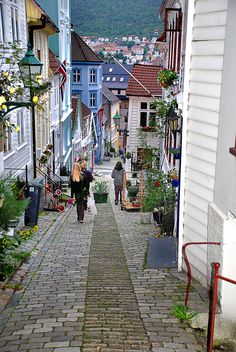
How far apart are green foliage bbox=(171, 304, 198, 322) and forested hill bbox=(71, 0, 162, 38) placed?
109m

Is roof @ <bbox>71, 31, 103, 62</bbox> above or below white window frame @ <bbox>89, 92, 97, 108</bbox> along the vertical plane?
above

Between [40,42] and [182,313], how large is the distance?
651 inches

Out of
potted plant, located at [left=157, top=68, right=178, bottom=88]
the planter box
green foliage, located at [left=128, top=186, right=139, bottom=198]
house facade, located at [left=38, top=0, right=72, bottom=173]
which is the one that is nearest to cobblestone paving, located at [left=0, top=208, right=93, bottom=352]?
potted plant, located at [left=157, top=68, right=178, bottom=88]

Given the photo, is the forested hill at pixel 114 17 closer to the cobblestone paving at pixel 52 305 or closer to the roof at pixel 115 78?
the roof at pixel 115 78

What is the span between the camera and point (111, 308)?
242 inches

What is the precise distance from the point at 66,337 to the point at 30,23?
14.2m

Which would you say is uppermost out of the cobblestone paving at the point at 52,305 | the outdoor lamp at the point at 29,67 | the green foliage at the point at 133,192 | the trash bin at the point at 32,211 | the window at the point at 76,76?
the outdoor lamp at the point at 29,67

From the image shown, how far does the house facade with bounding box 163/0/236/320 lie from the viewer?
19.3 ft

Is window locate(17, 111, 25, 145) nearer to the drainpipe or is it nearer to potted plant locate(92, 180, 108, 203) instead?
potted plant locate(92, 180, 108, 203)

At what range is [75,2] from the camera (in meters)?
108

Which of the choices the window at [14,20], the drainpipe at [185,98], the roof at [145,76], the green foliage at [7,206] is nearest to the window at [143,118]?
the roof at [145,76]

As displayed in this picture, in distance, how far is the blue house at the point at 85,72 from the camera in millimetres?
45781

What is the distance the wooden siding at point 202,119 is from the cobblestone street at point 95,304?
84 centimetres

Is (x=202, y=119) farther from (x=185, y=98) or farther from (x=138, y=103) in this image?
(x=138, y=103)
